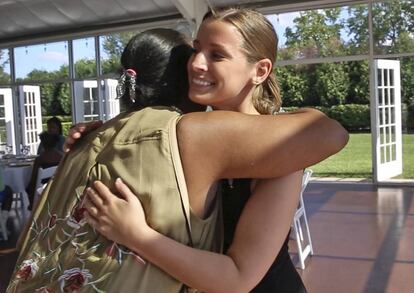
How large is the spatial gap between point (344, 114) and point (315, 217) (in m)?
13.2

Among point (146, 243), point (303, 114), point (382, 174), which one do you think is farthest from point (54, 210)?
point (382, 174)

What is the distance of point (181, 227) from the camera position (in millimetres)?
836

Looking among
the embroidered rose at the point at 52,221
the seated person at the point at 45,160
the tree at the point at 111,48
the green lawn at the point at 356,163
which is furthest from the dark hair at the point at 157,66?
the tree at the point at 111,48

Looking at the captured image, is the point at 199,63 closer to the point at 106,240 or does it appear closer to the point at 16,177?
the point at 106,240

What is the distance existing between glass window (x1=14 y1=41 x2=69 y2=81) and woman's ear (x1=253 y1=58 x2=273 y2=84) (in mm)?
10494

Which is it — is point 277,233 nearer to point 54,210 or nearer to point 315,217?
point 54,210

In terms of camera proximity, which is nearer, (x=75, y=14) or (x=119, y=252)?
(x=119, y=252)

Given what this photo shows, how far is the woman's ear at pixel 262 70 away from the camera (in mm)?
958

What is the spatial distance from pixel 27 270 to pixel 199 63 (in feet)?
1.50

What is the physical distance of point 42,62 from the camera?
11297 mm

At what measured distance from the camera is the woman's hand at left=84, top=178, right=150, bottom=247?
2.73ft

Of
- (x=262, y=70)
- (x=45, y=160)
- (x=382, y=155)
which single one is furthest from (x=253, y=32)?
(x=382, y=155)

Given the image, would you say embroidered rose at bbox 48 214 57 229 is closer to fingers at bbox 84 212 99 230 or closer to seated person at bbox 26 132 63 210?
fingers at bbox 84 212 99 230

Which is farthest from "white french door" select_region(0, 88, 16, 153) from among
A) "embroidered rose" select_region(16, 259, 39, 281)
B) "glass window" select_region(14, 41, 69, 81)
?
"embroidered rose" select_region(16, 259, 39, 281)
